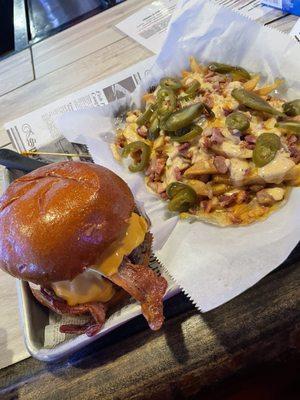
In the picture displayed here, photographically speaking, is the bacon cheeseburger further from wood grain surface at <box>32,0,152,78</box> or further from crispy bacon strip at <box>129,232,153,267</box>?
wood grain surface at <box>32,0,152,78</box>

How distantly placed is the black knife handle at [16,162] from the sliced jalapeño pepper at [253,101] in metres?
0.68

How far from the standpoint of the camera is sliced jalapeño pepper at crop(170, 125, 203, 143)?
142cm

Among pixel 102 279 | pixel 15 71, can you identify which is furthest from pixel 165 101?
pixel 15 71

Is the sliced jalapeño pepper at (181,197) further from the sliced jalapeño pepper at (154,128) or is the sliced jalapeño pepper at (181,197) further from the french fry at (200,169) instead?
the sliced jalapeño pepper at (154,128)

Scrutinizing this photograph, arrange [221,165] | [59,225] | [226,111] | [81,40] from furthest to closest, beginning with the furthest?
[81,40], [226,111], [221,165], [59,225]

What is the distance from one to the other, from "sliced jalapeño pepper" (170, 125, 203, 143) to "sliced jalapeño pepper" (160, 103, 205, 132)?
0.02 meters

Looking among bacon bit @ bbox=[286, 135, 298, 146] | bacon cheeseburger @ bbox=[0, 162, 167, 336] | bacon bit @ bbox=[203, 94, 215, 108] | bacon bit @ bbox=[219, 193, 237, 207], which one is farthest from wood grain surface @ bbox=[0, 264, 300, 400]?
bacon bit @ bbox=[203, 94, 215, 108]

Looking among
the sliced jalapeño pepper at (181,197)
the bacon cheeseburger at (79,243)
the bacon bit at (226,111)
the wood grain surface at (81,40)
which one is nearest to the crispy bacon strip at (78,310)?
the bacon cheeseburger at (79,243)

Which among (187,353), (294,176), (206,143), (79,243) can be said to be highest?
(79,243)

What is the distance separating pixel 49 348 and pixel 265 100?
99cm

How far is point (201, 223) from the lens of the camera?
131 centimetres

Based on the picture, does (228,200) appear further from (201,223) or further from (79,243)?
(79,243)

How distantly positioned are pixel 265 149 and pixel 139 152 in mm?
451

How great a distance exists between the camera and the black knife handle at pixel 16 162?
1.48 meters
